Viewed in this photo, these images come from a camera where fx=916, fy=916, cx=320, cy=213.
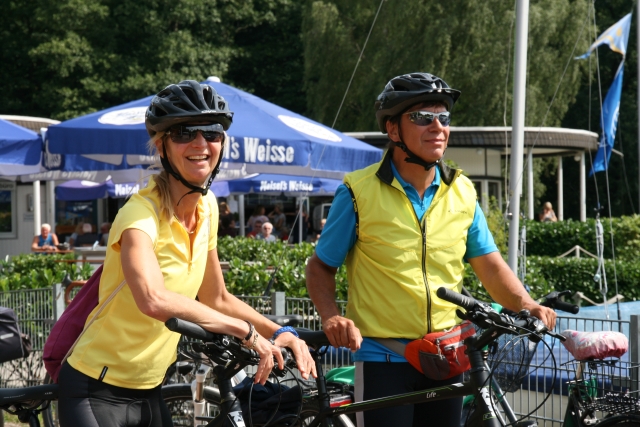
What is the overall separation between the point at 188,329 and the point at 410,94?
1.24 m

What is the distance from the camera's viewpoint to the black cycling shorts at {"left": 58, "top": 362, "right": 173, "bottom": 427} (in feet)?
9.34

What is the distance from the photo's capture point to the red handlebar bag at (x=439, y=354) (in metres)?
3.17

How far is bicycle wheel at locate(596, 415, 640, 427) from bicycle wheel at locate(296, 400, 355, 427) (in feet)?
3.68

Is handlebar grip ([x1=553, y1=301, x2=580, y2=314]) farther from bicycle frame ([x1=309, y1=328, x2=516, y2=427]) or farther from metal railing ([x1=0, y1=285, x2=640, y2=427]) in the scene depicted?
bicycle frame ([x1=309, y1=328, x2=516, y2=427])

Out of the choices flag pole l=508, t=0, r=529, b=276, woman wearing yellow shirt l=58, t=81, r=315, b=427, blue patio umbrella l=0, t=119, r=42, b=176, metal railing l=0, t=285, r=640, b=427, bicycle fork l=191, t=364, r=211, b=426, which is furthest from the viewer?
blue patio umbrella l=0, t=119, r=42, b=176

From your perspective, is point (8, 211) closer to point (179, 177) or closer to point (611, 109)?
point (611, 109)

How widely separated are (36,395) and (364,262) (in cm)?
146

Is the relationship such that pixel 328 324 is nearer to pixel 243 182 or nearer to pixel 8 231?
pixel 243 182

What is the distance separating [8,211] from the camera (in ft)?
85.2

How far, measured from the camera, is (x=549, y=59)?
30.8 meters

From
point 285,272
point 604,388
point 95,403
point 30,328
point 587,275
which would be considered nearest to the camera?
point 95,403

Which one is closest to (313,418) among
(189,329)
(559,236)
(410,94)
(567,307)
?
(567,307)

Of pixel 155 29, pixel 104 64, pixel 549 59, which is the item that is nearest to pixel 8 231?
pixel 104 64

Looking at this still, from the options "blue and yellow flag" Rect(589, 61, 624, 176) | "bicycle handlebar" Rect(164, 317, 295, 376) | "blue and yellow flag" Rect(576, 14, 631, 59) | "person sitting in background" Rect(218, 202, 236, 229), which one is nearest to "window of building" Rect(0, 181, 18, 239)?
"person sitting in background" Rect(218, 202, 236, 229)
